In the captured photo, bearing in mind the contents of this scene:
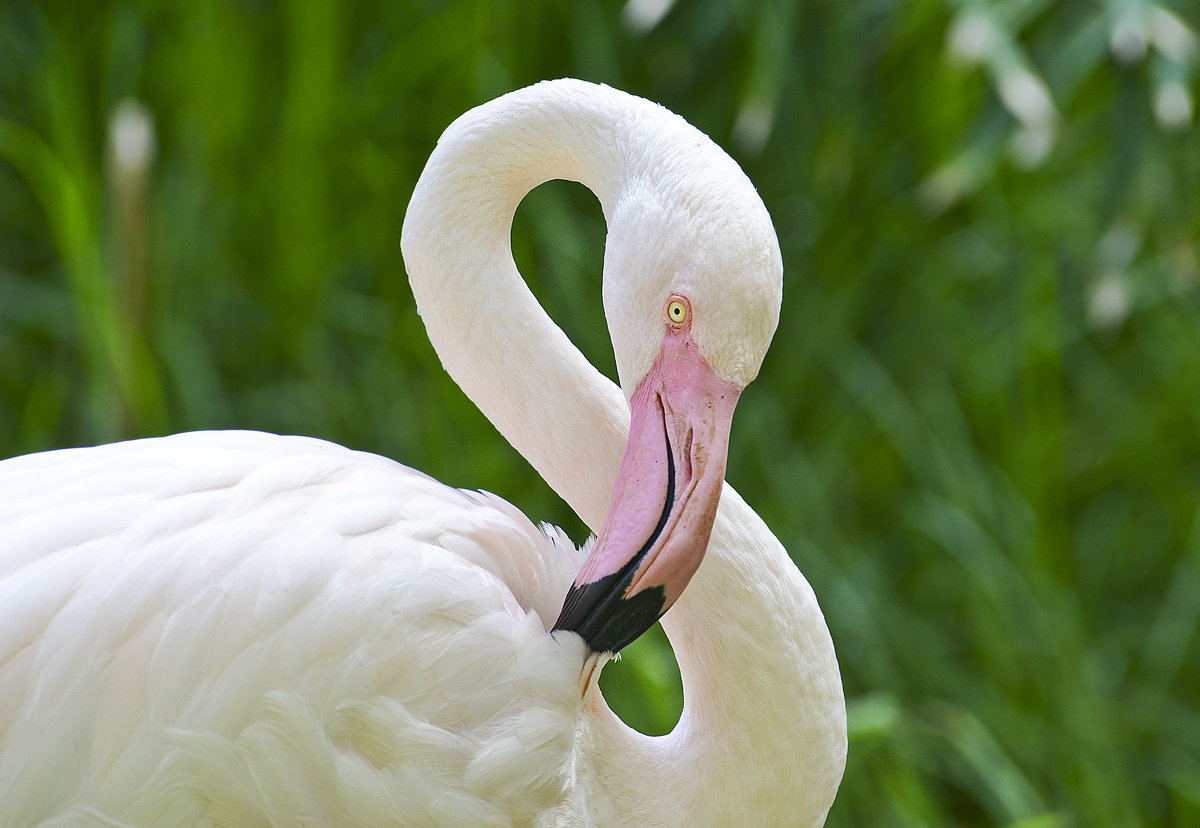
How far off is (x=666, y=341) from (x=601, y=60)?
61.8 inches

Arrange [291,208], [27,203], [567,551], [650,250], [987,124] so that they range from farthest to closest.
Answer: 1. [27,203]
2. [291,208]
3. [987,124]
4. [567,551]
5. [650,250]

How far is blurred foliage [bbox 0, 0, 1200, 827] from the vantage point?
7.88 ft

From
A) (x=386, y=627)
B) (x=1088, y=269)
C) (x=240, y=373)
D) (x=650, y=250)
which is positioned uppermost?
(x=650, y=250)

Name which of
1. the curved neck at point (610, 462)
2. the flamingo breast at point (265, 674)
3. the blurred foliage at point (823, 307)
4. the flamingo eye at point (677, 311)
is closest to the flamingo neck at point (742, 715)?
the curved neck at point (610, 462)

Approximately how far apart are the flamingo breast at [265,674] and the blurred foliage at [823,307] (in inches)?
47.9

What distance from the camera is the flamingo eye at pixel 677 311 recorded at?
1.12 meters

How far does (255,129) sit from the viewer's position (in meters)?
2.65

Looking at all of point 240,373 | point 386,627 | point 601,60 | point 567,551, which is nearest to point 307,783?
point 386,627

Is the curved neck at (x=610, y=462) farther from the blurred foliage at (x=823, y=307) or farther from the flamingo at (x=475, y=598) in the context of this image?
the blurred foliage at (x=823, y=307)

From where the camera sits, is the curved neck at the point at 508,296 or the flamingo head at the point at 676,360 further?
the curved neck at the point at 508,296

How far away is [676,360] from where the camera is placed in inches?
45.0

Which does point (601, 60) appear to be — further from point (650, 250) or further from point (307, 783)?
point (307, 783)

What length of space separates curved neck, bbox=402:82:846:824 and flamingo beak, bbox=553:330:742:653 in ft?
0.54

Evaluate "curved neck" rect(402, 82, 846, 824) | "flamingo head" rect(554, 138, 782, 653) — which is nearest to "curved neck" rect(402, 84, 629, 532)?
"curved neck" rect(402, 82, 846, 824)
